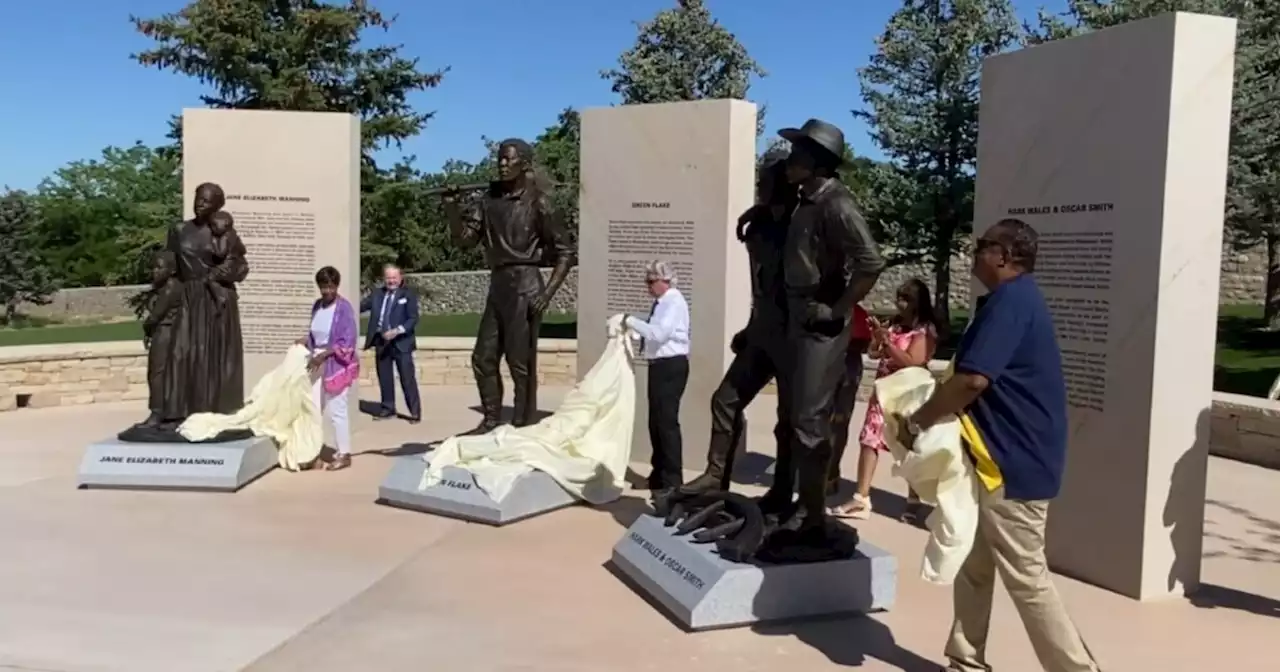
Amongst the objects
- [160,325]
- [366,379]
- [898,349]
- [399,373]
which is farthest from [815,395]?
[366,379]

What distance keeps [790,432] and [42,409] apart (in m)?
9.14

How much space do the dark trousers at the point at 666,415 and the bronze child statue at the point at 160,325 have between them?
11.3ft

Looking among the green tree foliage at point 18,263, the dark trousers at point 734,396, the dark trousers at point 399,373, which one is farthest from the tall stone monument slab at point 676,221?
the green tree foliage at point 18,263

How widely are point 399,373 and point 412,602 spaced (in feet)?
19.4

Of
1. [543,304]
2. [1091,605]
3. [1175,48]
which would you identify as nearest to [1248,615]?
[1091,605]

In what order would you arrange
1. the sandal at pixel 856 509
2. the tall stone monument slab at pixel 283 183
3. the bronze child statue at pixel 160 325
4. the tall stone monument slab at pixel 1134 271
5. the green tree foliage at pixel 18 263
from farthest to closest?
1. the green tree foliage at pixel 18 263
2. the tall stone monument slab at pixel 283 183
3. the bronze child statue at pixel 160 325
4. the sandal at pixel 856 509
5. the tall stone monument slab at pixel 1134 271

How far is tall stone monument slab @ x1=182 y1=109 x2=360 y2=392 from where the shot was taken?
945 cm

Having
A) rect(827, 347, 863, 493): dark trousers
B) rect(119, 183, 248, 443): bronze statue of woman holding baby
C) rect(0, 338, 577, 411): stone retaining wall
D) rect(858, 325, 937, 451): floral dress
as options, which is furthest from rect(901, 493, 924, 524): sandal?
rect(0, 338, 577, 411): stone retaining wall

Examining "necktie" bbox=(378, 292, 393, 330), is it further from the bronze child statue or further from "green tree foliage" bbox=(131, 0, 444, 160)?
"green tree foliage" bbox=(131, 0, 444, 160)

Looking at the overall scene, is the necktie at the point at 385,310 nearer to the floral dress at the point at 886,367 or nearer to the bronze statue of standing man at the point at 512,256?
the bronze statue of standing man at the point at 512,256

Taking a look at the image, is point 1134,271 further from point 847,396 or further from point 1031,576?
point 1031,576

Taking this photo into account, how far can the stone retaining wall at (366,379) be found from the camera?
907 centimetres

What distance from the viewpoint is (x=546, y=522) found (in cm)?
648

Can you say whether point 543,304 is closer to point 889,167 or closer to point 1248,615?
point 1248,615
